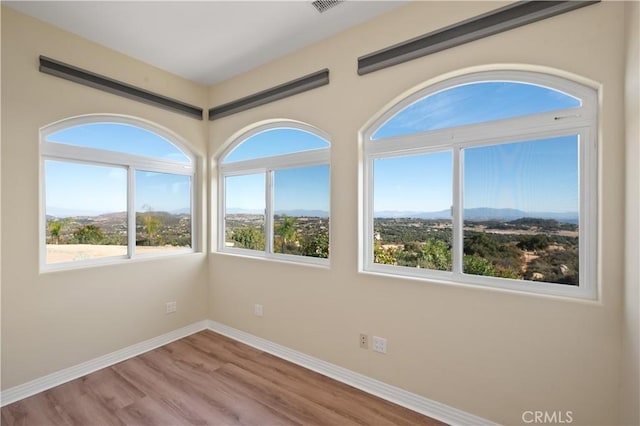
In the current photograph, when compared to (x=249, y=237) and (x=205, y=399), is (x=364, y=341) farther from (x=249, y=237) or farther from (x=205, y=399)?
(x=249, y=237)

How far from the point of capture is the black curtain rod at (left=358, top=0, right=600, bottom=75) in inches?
63.6

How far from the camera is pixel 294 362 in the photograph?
105 inches

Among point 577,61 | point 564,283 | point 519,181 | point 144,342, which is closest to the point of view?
point 577,61

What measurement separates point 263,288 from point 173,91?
2.46 metres

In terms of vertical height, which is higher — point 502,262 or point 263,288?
point 502,262

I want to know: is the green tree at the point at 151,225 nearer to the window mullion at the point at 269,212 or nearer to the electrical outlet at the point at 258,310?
the window mullion at the point at 269,212

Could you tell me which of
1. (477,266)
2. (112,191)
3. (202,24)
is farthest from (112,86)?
(477,266)

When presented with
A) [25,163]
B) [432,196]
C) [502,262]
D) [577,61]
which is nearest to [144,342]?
[25,163]

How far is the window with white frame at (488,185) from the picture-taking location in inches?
65.3

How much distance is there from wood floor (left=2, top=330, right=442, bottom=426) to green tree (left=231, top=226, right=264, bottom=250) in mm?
1203

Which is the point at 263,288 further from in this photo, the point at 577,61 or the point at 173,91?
the point at 577,61

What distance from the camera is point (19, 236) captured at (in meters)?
2.14

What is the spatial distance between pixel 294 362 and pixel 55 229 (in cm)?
247

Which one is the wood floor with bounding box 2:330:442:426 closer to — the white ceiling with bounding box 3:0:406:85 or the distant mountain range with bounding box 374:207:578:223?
the distant mountain range with bounding box 374:207:578:223
